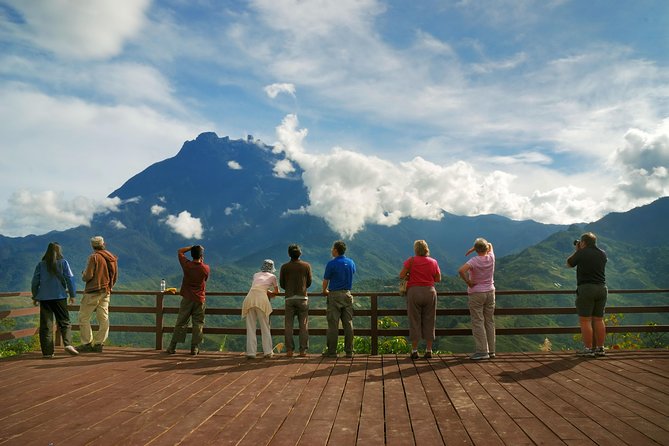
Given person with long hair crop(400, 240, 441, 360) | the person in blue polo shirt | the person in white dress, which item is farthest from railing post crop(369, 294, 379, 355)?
the person in white dress

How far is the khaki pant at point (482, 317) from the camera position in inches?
320

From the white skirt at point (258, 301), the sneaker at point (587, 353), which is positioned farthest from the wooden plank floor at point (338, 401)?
the white skirt at point (258, 301)

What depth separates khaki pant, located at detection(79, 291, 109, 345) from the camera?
8875 millimetres

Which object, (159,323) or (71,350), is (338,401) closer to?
(159,323)

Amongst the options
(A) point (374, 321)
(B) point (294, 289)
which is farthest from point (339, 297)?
(A) point (374, 321)

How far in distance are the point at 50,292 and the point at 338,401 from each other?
249 inches

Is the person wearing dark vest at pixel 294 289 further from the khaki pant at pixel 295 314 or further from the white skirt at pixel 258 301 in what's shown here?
the white skirt at pixel 258 301

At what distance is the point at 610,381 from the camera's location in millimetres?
6383

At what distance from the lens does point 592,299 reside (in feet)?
26.5

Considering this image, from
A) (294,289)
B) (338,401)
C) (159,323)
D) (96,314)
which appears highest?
(294,289)

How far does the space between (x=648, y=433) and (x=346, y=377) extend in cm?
373

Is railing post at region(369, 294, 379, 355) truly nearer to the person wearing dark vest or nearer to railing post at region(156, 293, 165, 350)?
the person wearing dark vest

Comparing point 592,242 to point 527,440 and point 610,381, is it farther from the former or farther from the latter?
point 527,440

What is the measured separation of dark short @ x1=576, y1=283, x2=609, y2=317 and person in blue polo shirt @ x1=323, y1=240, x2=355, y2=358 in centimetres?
413
